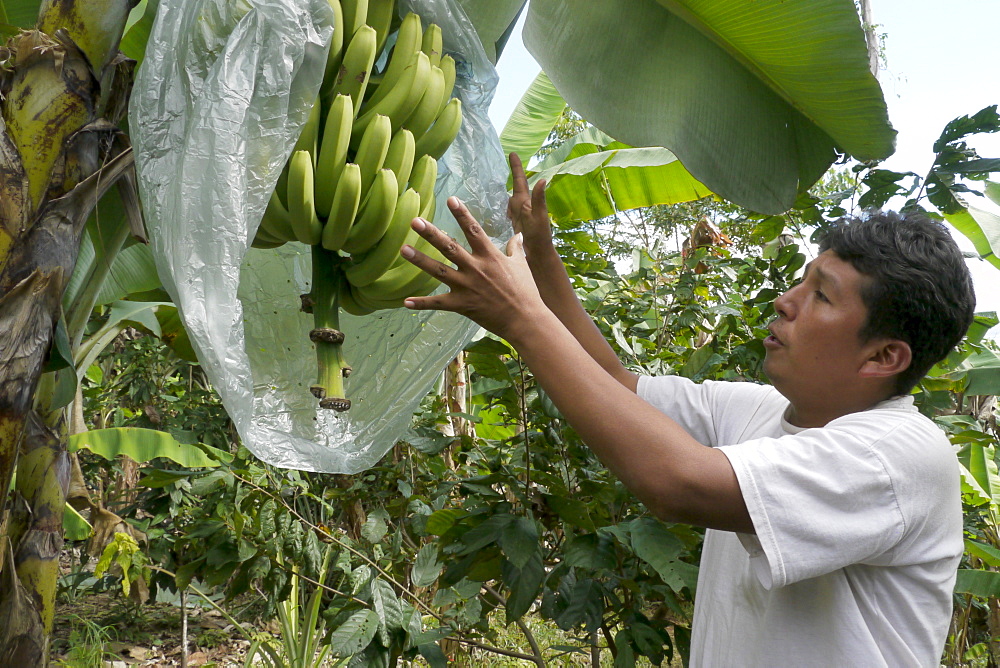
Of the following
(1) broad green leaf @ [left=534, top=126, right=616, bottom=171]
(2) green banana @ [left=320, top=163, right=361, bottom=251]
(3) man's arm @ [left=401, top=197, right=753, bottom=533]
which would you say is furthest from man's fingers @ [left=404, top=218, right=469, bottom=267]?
(1) broad green leaf @ [left=534, top=126, right=616, bottom=171]

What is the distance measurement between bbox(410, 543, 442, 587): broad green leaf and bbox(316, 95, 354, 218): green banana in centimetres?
90

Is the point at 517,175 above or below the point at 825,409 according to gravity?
above

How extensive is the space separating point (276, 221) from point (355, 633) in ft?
2.88

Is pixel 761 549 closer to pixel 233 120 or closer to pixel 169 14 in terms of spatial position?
pixel 233 120

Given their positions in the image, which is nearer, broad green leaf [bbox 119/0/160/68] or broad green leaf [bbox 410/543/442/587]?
broad green leaf [bbox 119/0/160/68]

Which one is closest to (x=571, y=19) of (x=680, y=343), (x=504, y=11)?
(x=504, y=11)

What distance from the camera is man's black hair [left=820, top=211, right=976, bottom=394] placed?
909 millimetres

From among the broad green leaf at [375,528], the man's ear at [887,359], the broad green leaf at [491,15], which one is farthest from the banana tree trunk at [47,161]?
the man's ear at [887,359]

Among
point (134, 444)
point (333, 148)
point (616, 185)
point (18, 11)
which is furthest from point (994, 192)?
point (134, 444)

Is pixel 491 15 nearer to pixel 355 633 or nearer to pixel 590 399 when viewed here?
pixel 590 399

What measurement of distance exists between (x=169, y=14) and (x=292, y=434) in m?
0.54

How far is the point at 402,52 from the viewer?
1000mm

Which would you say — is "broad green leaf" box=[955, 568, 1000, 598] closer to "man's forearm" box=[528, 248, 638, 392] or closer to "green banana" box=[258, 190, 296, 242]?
"man's forearm" box=[528, 248, 638, 392]

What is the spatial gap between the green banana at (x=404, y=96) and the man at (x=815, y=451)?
6.3 inches
